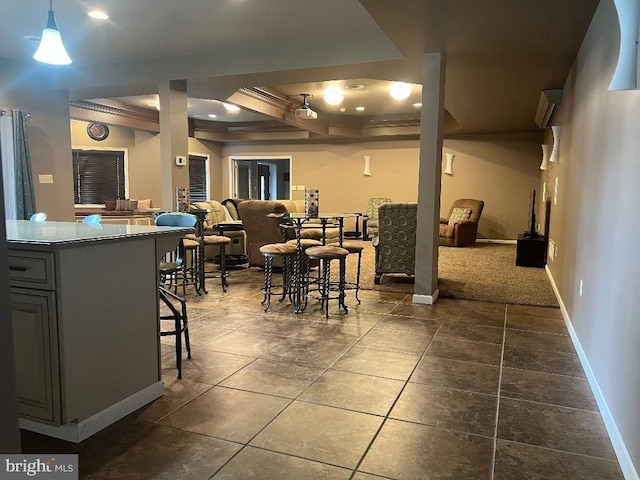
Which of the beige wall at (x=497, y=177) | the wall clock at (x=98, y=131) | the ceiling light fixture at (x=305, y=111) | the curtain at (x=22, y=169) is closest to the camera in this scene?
the curtain at (x=22, y=169)

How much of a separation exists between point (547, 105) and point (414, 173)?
436 centimetres

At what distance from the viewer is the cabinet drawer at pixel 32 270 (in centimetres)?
191

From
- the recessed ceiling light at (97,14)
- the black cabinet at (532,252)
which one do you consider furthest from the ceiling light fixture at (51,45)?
the black cabinet at (532,252)

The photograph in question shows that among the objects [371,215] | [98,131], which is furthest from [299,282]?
[98,131]

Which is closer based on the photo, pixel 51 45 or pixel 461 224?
pixel 51 45

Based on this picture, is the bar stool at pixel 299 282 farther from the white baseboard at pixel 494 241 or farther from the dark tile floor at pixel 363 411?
the white baseboard at pixel 494 241

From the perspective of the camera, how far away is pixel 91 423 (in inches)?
81.9

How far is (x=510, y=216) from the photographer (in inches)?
389

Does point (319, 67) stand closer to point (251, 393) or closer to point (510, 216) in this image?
point (251, 393)

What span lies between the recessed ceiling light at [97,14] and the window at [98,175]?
515 cm

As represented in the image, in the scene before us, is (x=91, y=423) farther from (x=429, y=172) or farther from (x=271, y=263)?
(x=429, y=172)

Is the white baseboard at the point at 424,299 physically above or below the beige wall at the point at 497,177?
below

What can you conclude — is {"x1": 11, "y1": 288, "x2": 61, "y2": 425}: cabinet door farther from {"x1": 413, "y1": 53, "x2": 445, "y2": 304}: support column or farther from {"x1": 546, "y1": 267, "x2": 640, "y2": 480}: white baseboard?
{"x1": 413, "y1": 53, "x2": 445, "y2": 304}: support column

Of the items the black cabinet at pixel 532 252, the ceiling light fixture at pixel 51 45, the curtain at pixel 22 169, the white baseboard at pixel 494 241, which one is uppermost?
the ceiling light fixture at pixel 51 45
